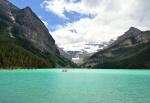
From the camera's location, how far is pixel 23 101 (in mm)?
39344

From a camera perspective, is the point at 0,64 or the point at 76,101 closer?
the point at 76,101

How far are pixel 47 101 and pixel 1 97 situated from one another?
8213mm

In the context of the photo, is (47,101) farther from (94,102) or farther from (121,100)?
(121,100)

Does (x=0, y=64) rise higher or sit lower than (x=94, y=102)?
higher

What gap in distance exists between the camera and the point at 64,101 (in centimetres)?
4084

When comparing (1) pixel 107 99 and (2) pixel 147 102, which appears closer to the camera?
(2) pixel 147 102

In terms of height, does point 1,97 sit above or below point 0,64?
below

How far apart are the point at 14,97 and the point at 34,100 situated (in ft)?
14.0

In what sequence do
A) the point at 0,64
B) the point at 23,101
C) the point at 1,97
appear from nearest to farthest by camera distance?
the point at 23,101 < the point at 1,97 < the point at 0,64

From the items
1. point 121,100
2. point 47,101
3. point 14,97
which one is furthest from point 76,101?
point 14,97

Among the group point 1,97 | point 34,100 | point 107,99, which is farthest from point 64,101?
point 1,97

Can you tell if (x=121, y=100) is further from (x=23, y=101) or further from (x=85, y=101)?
(x=23, y=101)

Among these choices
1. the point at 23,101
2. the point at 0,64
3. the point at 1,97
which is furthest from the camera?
the point at 0,64

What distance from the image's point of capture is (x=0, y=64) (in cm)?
19938
